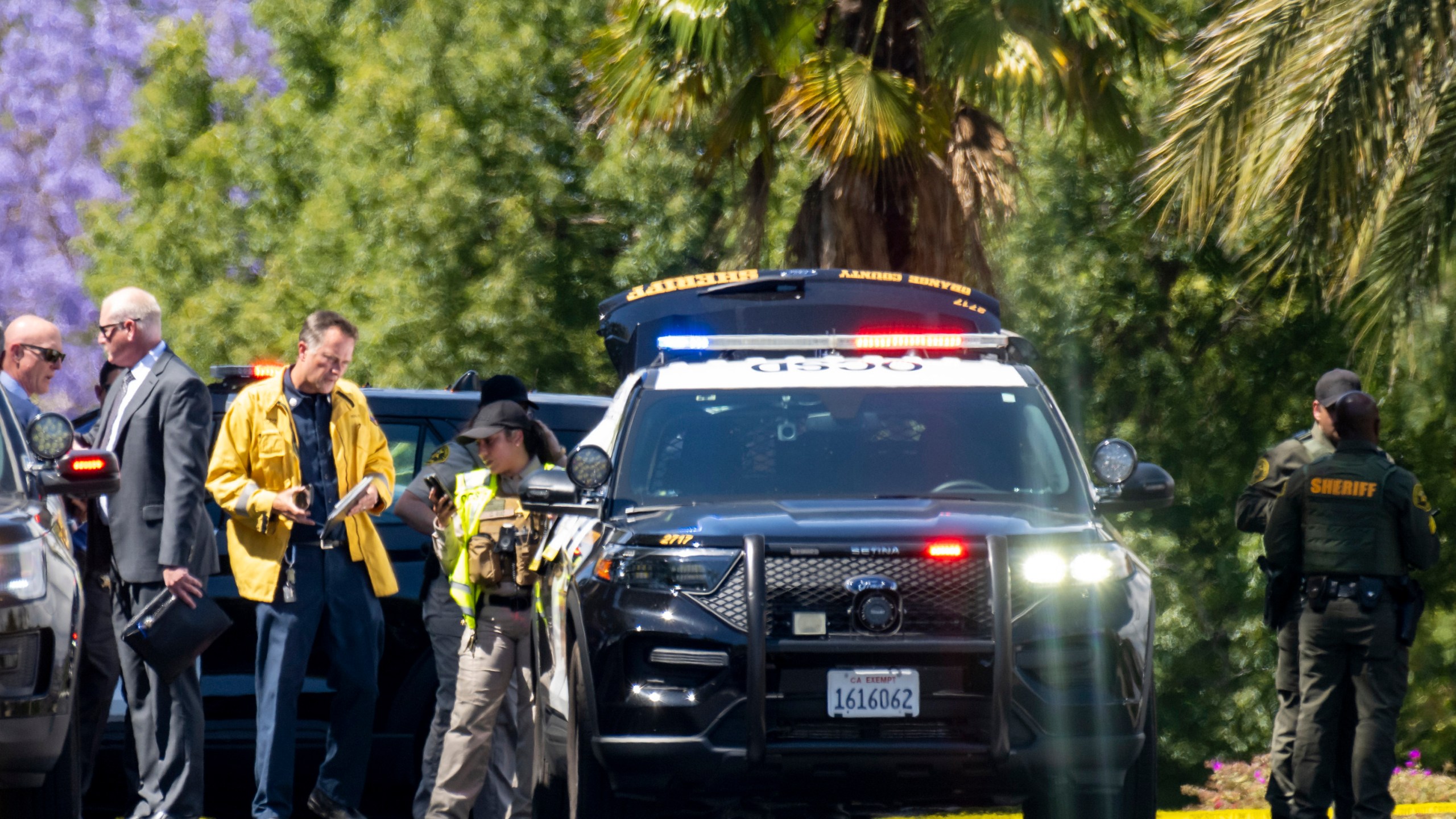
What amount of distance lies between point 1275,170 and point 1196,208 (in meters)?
0.59

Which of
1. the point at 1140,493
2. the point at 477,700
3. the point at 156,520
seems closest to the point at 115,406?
the point at 156,520

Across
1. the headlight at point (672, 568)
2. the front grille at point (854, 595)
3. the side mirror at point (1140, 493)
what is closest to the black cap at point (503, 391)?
the headlight at point (672, 568)

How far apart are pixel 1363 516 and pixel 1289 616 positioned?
26.6 inches

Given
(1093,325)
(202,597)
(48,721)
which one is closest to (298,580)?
(202,597)

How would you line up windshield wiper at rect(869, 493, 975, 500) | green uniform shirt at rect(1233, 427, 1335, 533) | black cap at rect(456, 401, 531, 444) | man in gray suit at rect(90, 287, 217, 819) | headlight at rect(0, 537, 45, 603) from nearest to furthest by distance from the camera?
headlight at rect(0, 537, 45, 603) → windshield wiper at rect(869, 493, 975, 500) → man in gray suit at rect(90, 287, 217, 819) → black cap at rect(456, 401, 531, 444) → green uniform shirt at rect(1233, 427, 1335, 533)

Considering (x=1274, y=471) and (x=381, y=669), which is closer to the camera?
(x=381, y=669)

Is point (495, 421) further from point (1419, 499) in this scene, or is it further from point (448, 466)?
point (1419, 499)

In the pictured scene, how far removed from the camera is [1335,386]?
8.92 m

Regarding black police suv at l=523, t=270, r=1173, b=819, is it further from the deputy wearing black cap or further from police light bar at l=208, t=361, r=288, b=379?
police light bar at l=208, t=361, r=288, b=379

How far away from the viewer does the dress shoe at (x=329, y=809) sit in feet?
25.4

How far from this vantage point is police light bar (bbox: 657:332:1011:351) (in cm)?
812

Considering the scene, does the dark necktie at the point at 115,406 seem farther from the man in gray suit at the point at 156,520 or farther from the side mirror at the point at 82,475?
the side mirror at the point at 82,475

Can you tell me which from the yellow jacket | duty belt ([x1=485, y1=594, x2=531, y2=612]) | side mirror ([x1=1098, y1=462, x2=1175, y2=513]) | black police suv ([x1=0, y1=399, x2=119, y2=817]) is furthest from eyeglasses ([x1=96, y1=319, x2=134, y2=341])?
side mirror ([x1=1098, y1=462, x2=1175, y2=513])

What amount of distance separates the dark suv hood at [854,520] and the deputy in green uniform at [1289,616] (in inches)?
99.8
